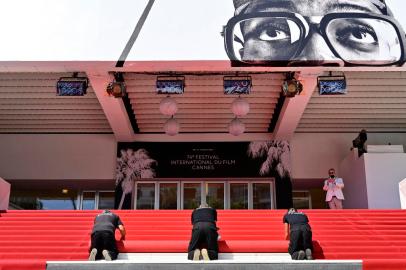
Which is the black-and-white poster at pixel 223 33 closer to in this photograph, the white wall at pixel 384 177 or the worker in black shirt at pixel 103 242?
the worker in black shirt at pixel 103 242

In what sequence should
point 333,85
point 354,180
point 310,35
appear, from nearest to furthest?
1. point 310,35
2. point 333,85
3. point 354,180

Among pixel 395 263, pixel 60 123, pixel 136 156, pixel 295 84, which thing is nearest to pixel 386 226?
pixel 395 263

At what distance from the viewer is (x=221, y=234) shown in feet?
29.8

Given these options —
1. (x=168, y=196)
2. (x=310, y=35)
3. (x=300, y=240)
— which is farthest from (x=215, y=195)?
(x=300, y=240)

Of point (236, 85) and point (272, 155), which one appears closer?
point (236, 85)

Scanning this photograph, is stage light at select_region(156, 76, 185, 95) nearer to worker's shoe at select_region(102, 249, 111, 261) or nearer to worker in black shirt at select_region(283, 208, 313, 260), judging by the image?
worker in black shirt at select_region(283, 208, 313, 260)

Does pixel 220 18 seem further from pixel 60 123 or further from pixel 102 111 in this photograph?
pixel 60 123

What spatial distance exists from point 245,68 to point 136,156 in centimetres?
591

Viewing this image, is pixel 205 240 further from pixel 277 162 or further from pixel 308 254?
pixel 277 162

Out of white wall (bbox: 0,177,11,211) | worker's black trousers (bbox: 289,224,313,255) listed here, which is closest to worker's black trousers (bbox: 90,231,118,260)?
worker's black trousers (bbox: 289,224,313,255)

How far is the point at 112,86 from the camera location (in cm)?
1205

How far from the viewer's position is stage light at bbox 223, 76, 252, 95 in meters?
11.8

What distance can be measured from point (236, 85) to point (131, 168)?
501 centimetres

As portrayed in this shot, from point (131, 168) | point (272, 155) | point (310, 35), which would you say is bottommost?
point (131, 168)
